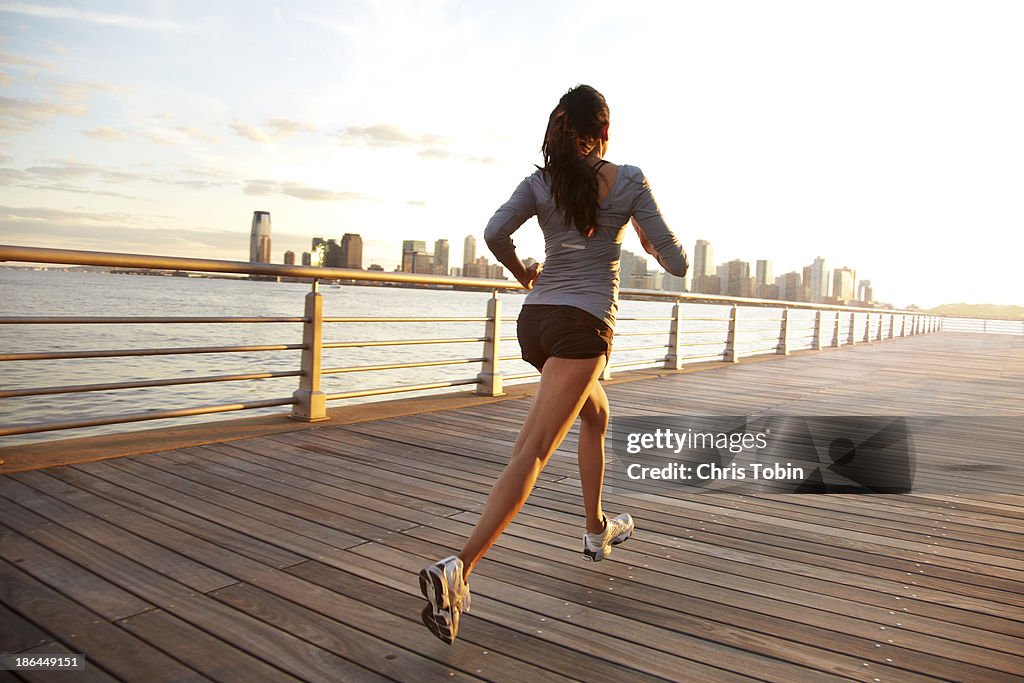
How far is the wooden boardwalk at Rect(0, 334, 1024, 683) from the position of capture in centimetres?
170

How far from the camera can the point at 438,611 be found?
171 cm

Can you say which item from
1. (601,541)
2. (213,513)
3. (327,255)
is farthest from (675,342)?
(213,513)

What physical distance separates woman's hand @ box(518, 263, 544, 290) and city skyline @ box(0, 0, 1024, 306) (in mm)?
60

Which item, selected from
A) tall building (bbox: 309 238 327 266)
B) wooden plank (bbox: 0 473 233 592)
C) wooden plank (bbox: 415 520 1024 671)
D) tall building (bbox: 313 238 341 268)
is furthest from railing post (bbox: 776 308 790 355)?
wooden plank (bbox: 0 473 233 592)

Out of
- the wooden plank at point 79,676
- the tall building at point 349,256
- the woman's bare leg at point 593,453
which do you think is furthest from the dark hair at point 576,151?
the tall building at point 349,256

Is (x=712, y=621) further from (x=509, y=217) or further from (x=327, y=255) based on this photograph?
(x=327, y=255)

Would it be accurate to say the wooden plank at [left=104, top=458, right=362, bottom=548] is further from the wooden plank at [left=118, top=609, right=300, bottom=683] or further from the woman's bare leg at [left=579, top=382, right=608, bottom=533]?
the woman's bare leg at [left=579, top=382, right=608, bottom=533]

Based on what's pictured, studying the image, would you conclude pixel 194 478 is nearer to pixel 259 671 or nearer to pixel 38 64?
pixel 259 671

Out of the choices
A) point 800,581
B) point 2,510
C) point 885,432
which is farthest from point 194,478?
point 885,432

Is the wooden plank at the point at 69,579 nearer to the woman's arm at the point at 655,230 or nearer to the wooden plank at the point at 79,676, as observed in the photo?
the wooden plank at the point at 79,676

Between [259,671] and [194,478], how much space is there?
180 centimetres

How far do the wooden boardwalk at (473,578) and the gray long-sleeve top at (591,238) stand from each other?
0.84 metres

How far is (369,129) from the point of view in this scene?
44.4 meters

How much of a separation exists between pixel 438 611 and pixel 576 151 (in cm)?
119
